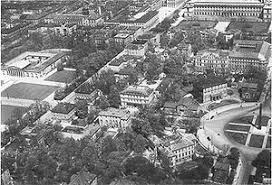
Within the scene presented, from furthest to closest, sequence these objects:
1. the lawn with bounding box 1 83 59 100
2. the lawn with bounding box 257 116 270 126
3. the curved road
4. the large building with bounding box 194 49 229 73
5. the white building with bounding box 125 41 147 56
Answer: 1. the white building with bounding box 125 41 147 56
2. the large building with bounding box 194 49 229 73
3. the lawn with bounding box 1 83 59 100
4. the lawn with bounding box 257 116 270 126
5. the curved road

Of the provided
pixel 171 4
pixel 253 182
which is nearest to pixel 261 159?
pixel 253 182

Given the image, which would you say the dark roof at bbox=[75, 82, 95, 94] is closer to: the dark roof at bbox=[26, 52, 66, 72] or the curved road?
the dark roof at bbox=[26, 52, 66, 72]

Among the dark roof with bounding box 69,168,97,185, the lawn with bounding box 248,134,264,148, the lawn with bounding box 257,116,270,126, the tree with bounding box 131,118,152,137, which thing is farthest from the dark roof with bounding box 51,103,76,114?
the lawn with bounding box 257,116,270,126

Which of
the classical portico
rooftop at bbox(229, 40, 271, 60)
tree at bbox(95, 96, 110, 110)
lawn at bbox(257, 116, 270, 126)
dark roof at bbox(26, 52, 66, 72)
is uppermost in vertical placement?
the classical portico

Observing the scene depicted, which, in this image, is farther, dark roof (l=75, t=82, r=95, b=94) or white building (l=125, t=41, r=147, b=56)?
white building (l=125, t=41, r=147, b=56)

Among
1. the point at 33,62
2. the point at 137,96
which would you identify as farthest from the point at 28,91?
the point at 137,96

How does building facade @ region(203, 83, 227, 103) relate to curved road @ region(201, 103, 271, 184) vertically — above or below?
above
